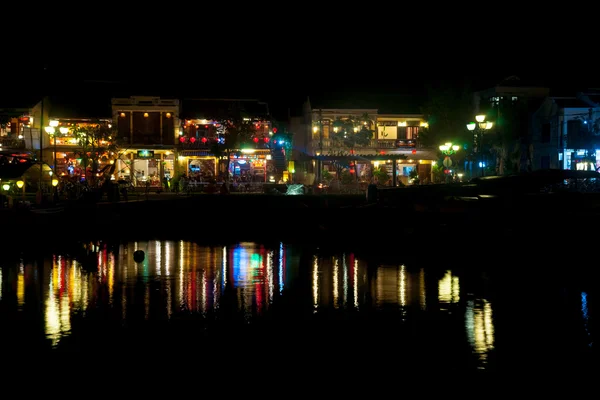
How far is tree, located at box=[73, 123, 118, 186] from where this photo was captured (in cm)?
5200

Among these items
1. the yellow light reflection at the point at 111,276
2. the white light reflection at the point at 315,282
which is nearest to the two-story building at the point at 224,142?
the yellow light reflection at the point at 111,276

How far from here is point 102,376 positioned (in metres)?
8.03

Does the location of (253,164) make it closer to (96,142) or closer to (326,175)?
(326,175)

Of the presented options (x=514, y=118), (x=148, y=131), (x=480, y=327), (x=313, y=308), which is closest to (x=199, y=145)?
(x=148, y=131)

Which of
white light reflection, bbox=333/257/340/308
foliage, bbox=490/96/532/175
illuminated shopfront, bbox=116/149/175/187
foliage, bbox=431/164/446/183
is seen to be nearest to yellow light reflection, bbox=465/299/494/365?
white light reflection, bbox=333/257/340/308

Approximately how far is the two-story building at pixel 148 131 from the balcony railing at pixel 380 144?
11.4m

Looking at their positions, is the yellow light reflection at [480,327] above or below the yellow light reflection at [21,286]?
below

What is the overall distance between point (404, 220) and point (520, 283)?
35.1ft

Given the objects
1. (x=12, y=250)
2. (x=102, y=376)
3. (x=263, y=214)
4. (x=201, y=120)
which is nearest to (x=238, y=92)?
(x=201, y=120)

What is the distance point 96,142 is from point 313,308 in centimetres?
4421

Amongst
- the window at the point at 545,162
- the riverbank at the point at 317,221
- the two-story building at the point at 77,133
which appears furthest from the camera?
the window at the point at 545,162

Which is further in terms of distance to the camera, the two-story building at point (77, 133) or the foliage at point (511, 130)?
the foliage at point (511, 130)

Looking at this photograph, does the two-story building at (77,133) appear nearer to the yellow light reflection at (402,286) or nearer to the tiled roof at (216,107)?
the tiled roof at (216,107)

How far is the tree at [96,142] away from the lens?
51997 millimetres
